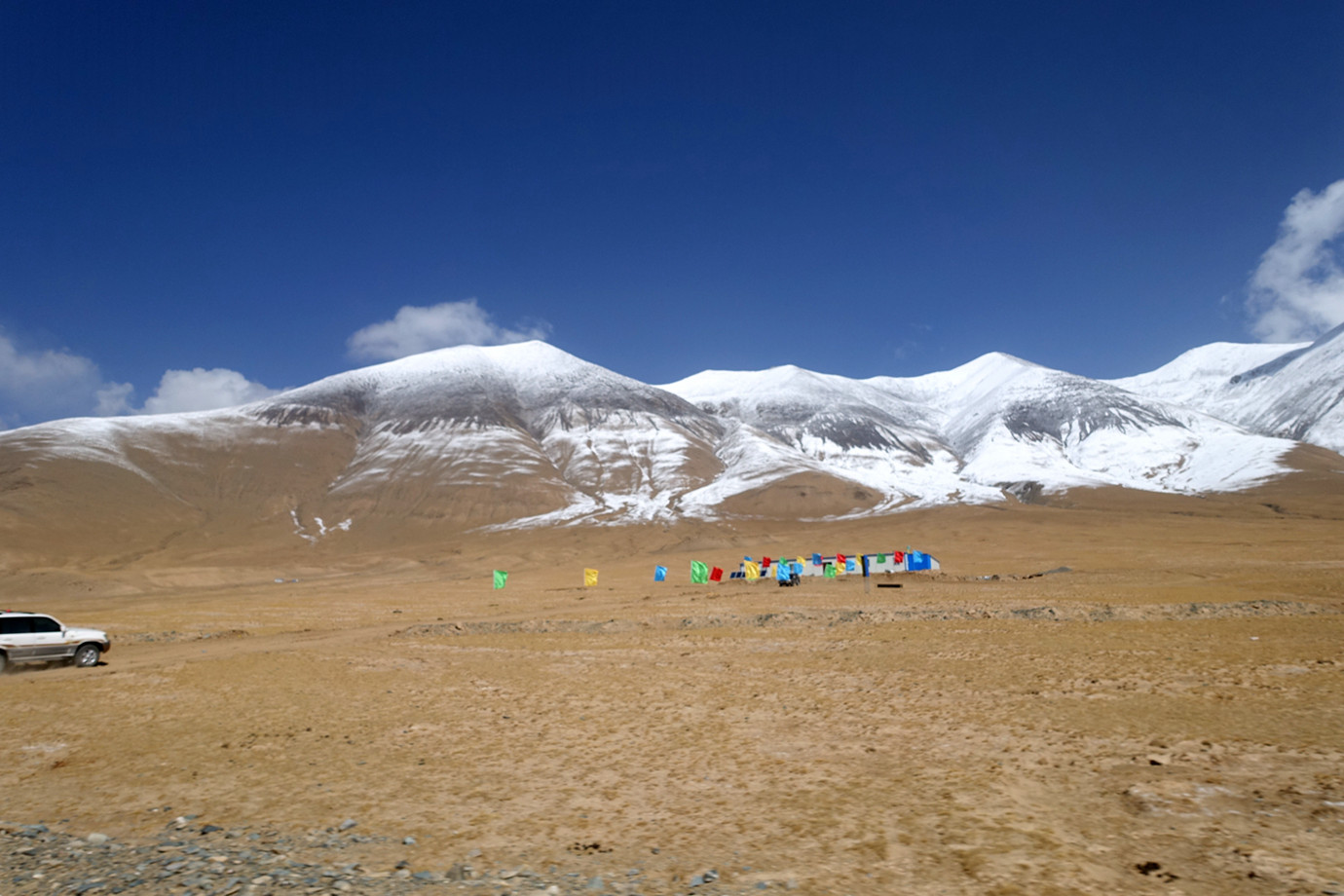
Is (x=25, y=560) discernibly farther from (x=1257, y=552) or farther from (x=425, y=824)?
(x=1257, y=552)

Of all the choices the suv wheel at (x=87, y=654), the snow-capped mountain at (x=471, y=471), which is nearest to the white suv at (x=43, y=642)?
the suv wheel at (x=87, y=654)

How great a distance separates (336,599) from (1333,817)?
54.3 m

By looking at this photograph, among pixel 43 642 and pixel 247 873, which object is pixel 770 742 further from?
pixel 43 642

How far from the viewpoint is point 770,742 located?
40.0 ft

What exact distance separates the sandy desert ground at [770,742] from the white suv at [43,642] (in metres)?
0.59

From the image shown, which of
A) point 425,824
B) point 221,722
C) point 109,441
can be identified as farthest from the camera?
point 109,441

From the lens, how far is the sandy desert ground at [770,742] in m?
7.58

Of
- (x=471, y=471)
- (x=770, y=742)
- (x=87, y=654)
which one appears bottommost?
(x=87, y=654)

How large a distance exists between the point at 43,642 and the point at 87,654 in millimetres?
1330

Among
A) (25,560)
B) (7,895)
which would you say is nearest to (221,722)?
(7,895)

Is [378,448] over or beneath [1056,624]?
over

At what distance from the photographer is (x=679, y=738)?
12.7 m

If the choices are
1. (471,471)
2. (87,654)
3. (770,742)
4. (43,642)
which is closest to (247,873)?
(770,742)

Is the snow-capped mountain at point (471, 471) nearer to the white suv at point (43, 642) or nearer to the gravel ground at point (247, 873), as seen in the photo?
the white suv at point (43, 642)
